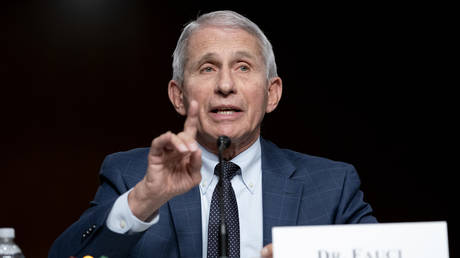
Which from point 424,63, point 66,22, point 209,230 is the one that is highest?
point 66,22

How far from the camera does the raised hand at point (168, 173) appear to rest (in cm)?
126

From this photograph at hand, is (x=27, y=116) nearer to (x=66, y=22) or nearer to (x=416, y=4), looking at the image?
(x=66, y=22)

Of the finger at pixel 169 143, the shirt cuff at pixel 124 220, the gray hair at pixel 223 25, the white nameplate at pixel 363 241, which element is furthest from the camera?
the gray hair at pixel 223 25

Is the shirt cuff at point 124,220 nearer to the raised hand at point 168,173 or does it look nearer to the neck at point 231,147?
the raised hand at point 168,173

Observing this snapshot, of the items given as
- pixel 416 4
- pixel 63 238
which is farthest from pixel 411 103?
pixel 63 238

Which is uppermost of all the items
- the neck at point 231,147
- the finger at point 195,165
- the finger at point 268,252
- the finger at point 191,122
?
the finger at point 191,122

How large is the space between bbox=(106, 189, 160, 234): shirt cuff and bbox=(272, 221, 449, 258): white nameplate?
1.30ft

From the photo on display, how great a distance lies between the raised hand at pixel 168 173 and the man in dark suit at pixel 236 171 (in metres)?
0.21

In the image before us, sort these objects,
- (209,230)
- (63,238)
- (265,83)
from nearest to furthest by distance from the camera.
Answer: (63,238), (209,230), (265,83)

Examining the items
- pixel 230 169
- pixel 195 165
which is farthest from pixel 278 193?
pixel 195 165

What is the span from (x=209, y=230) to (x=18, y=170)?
2475 millimetres

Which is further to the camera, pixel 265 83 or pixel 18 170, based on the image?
pixel 18 170

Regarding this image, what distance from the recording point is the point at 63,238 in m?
1.47

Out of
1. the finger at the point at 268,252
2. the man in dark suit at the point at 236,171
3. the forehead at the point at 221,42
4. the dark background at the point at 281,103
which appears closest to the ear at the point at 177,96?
the man in dark suit at the point at 236,171
